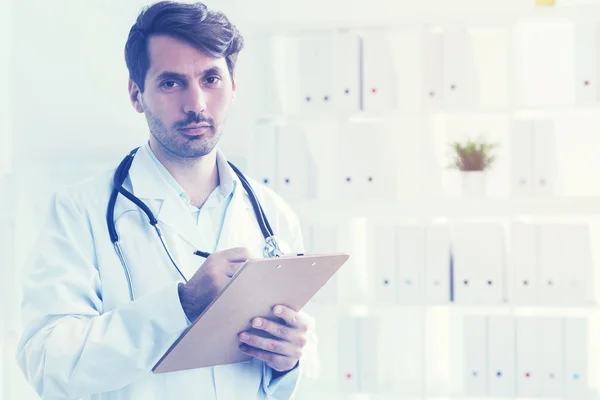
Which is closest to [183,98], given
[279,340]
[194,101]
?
[194,101]

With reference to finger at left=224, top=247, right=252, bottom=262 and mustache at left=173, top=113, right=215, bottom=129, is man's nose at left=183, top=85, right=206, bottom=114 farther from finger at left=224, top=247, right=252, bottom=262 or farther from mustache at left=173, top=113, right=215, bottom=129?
finger at left=224, top=247, right=252, bottom=262

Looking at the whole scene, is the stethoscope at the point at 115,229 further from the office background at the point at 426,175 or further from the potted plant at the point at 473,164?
the potted plant at the point at 473,164

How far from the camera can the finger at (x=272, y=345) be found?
1.35 metres

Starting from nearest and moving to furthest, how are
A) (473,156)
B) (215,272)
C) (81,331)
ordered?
1. (215,272)
2. (81,331)
3. (473,156)

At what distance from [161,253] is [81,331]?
0.77ft

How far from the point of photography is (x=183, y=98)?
1.55 metres

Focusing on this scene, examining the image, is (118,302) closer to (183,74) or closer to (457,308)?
(183,74)

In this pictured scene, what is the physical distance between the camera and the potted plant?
247 centimetres

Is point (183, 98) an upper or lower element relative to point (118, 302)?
upper

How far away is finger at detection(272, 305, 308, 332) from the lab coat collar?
0.27 m

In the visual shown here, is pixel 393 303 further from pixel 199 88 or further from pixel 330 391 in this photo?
pixel 199 88

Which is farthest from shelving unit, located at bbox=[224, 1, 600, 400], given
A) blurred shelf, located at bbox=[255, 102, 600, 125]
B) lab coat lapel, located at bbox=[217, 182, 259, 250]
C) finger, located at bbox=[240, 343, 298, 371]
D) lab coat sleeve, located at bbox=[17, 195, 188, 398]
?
lab coat sleeve, located at bbox=[17, 195, 188, 398]

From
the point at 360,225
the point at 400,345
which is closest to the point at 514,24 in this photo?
the point at 360,225

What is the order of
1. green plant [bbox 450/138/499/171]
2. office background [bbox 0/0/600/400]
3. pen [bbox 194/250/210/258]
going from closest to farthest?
pen [bbox 194/250/210/258], office background [bbox 0/0/600/400], green plant [bbox 450/138/499/171]
